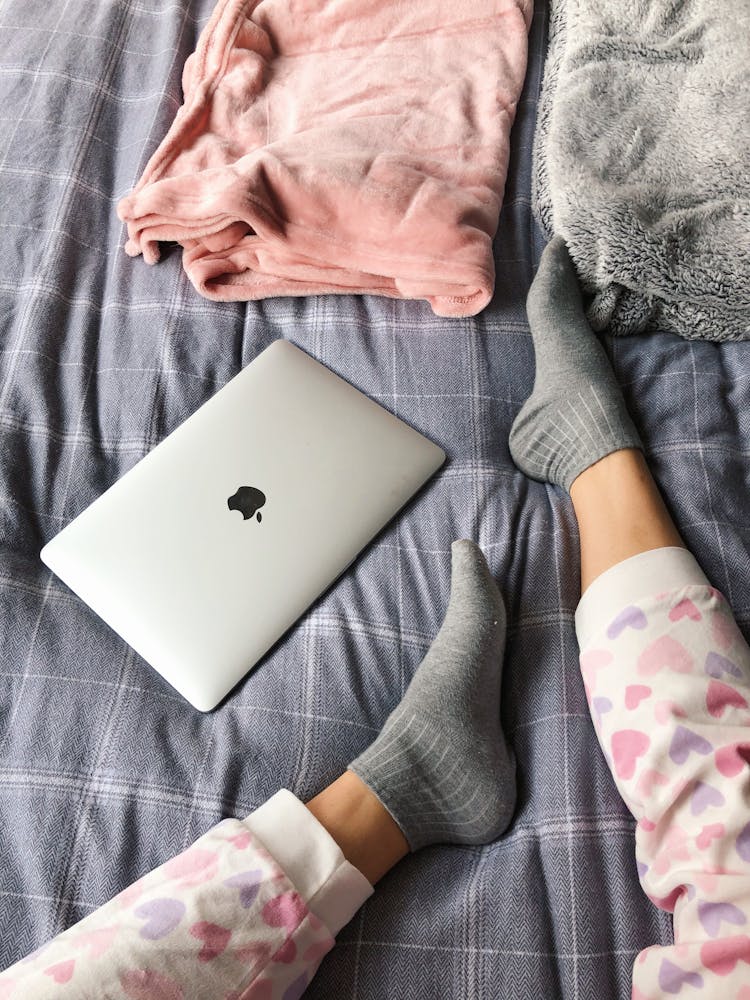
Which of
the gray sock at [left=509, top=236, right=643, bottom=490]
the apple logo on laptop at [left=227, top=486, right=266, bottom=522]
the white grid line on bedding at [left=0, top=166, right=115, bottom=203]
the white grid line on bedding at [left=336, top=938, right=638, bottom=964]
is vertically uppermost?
the white grid line on bedding at [left=0, top=166, right=115, bottom=203]

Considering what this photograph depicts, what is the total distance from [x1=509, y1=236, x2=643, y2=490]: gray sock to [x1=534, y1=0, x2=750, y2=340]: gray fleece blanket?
7 cm

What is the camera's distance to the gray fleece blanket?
987 millimetres

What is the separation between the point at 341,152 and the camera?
1054 mm

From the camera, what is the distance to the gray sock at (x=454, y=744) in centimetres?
75

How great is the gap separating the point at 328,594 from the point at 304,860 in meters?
0.27

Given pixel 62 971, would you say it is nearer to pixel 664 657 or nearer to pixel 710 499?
pixel 664 657

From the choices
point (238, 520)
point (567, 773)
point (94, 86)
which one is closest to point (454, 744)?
point (567, 773)

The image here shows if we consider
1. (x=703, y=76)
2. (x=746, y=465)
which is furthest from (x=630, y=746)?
(x=703, y=76)

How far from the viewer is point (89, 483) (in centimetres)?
91

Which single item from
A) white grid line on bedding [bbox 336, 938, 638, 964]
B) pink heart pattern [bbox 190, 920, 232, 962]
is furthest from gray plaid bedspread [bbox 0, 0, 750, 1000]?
pink heart pattern [bbox 190, 920, 232, 962]

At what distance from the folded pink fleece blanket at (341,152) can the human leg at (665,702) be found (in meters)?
0.30

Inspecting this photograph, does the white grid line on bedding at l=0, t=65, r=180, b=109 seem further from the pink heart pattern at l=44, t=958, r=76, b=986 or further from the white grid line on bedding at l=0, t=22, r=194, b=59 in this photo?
the pink heart pattern at l=44, t=958, r=76, b=986

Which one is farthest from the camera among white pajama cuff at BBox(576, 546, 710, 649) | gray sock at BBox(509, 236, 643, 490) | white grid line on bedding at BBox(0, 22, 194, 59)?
white grid line on bedding at BBox(0, 22, 194, 59)

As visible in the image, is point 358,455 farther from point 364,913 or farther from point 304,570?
point 364,913
